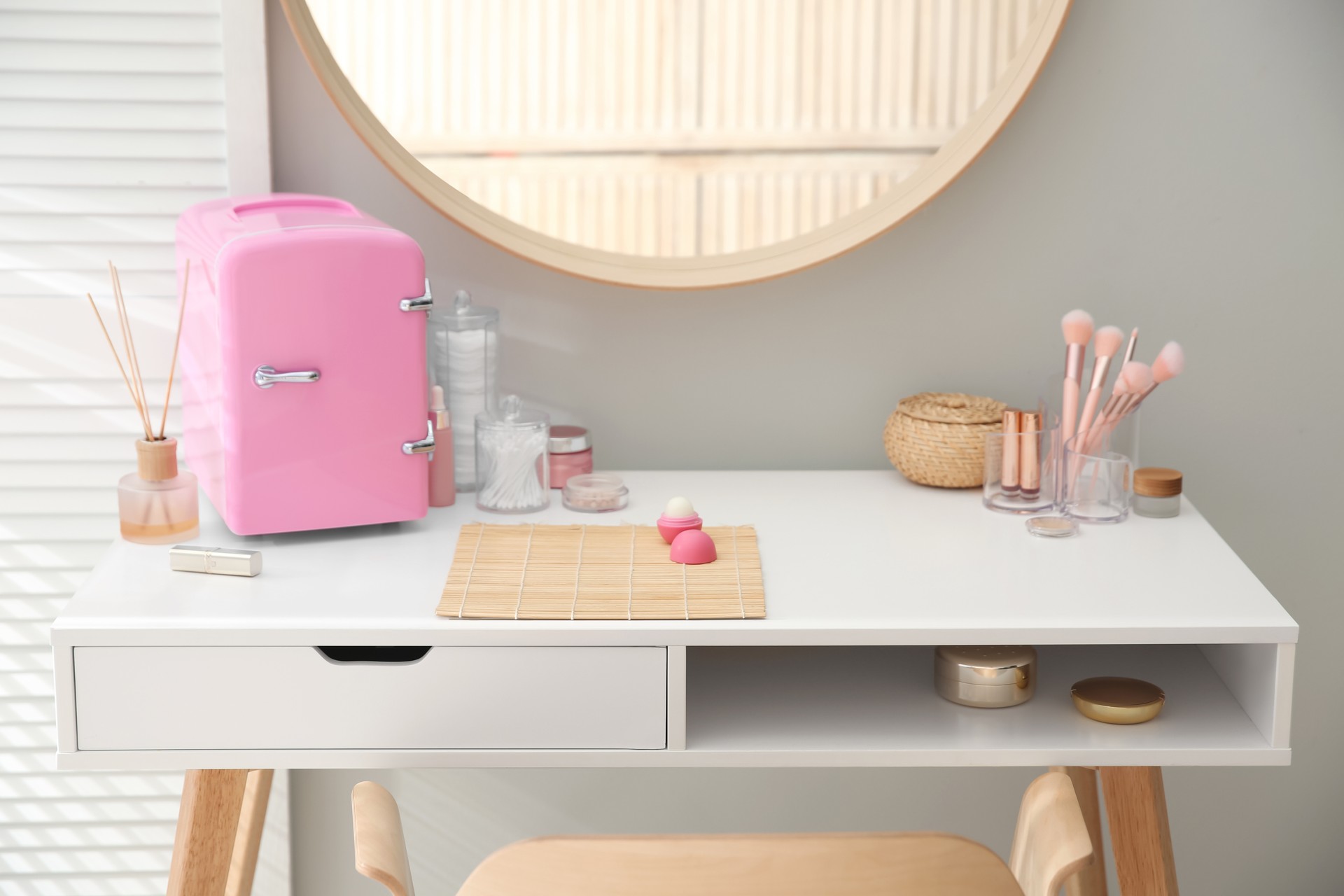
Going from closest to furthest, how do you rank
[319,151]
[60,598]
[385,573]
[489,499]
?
1. [385,573]
2. [489,499]
3. [319,151]
4. [60,598]

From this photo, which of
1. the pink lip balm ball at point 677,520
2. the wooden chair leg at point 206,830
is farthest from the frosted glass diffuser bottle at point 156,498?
the pink lip balm ball at point 677,520

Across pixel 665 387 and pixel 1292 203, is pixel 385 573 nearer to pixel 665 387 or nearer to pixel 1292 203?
pixel 665 387

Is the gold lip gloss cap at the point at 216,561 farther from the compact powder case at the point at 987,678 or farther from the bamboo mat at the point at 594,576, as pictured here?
the compact powder case at the point at 987,678

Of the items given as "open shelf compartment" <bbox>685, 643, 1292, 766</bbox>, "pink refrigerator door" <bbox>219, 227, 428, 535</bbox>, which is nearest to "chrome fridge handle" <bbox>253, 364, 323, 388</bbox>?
"pink refrigerator door" <bbox>219, 227, 428, 535</bbox>

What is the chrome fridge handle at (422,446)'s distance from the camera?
1.29 m

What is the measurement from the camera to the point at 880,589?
3.86 ft

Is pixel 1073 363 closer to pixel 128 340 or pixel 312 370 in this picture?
pixel 312 370

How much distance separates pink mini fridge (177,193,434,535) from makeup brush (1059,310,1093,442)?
0.68 m

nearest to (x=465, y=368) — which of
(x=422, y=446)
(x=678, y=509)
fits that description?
(x=422, y=446)

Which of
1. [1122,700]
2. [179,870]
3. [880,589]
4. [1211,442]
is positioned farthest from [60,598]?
[1211,442]

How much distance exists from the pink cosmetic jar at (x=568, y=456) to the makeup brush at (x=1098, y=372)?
545 millimetres

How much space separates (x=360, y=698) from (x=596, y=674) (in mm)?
205

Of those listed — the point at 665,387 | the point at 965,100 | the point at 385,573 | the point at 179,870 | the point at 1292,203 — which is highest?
the point at 965,100

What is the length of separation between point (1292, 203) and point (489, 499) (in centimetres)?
100
